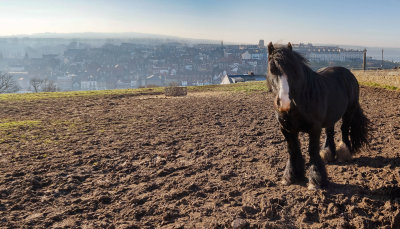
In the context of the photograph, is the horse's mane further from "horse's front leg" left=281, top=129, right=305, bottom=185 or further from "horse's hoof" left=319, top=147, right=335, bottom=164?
"horse's hoof" left=319, top=147, right=335, bottom=164

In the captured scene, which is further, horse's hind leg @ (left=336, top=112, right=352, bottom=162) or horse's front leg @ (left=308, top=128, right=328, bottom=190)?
horse's hind leg @ (left=336, top=112, right=352, bottom=162)

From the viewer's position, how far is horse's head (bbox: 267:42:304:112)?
3.50m

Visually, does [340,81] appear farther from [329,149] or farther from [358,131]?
[329,149]

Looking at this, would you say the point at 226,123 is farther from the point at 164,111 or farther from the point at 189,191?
the point at 189,191

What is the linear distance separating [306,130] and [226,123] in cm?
531

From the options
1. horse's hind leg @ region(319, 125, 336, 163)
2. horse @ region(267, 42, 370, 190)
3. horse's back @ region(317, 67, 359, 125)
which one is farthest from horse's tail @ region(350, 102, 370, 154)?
horse's hind leg @ region(319, 125, 336, 163)

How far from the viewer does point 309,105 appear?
13.5 ft

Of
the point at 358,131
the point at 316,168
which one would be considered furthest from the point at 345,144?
the point at 316,168

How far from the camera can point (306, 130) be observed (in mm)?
4363

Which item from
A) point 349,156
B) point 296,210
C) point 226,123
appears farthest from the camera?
point 226,123

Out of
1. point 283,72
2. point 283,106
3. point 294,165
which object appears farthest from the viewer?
point 294,165

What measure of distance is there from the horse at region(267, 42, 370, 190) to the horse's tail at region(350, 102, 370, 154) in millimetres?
18

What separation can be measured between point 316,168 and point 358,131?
2115 mm

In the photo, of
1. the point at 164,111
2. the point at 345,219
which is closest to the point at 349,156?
the point at 345,219
